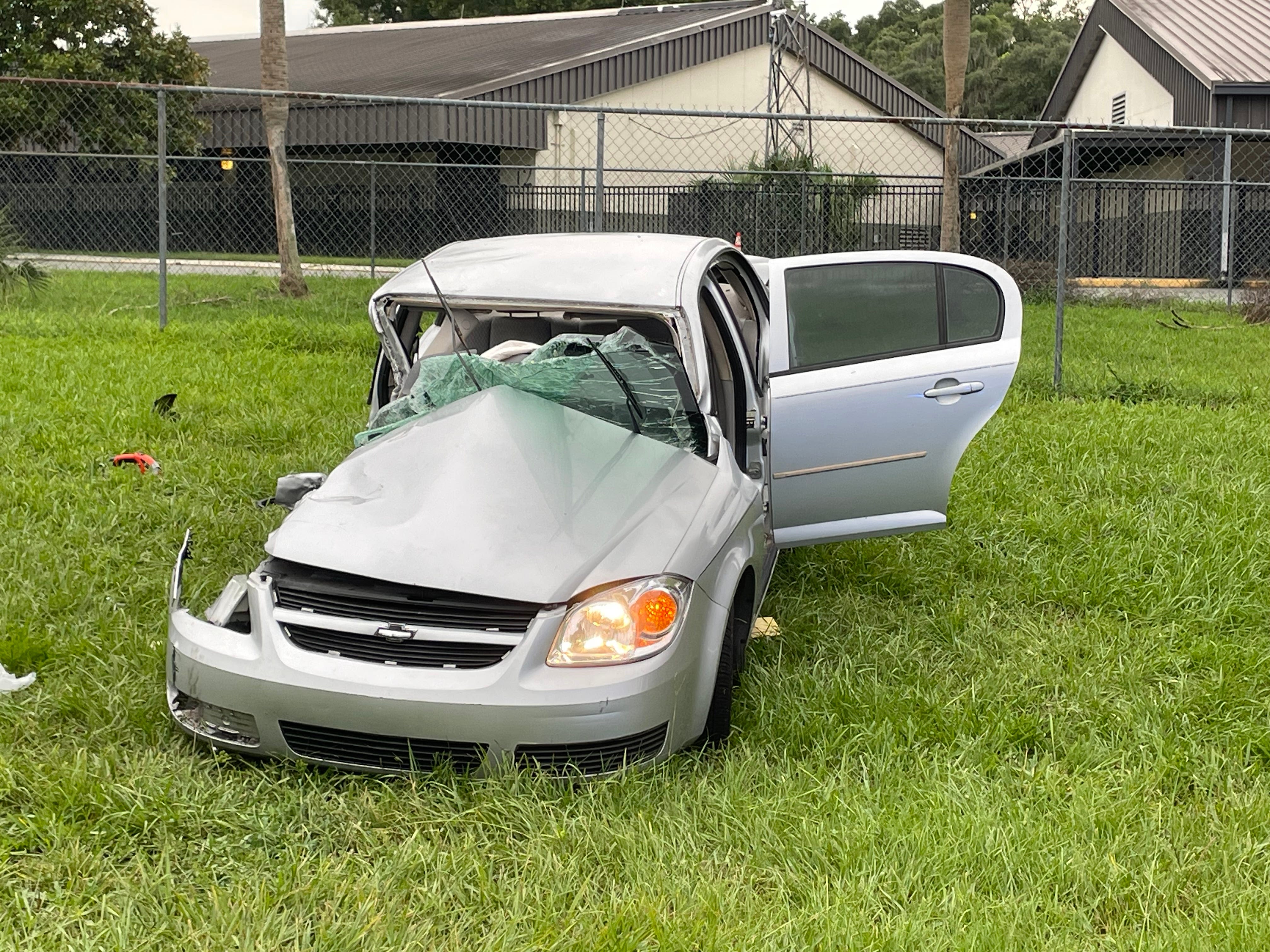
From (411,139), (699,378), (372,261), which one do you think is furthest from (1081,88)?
(699,378)

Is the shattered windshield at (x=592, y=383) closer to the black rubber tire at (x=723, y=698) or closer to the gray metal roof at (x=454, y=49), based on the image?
the black rubber tire at (x=723, y=698)

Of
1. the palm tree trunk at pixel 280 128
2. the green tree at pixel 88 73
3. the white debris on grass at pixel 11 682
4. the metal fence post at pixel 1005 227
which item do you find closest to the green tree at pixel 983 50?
the metal fence post at pixel 1005 227

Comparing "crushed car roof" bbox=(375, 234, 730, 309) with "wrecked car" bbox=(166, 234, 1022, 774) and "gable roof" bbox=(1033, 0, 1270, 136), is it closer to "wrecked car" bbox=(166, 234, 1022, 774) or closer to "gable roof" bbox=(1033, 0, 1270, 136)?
"wrecked car" bbox=(166, 234, 1022, 774)

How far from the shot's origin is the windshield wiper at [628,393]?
389 cm

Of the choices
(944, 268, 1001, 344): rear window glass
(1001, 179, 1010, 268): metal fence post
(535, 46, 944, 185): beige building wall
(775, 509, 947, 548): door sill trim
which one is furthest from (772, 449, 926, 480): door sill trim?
(535, 46, 944, 185): beige building wall

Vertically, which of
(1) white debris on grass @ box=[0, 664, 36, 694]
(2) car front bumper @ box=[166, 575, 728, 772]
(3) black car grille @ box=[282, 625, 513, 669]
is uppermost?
(3) black car grille @ box=[282, 625, 513, 669]

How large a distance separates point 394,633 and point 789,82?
23899mm

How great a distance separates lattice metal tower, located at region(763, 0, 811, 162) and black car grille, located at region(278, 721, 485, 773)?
64.4 feet

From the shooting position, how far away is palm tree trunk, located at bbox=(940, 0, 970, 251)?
Answer: 49.5ft

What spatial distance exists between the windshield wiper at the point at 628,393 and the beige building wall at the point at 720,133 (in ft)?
72.5

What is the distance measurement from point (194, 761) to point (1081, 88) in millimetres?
32372

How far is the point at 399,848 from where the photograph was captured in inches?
117

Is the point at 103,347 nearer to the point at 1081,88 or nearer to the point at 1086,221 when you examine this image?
the point at 1086,221

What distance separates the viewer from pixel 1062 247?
9.41 metres
